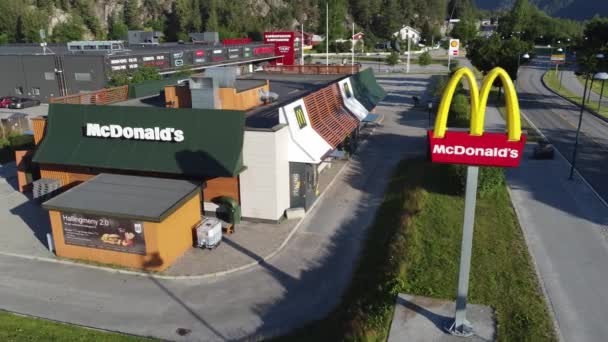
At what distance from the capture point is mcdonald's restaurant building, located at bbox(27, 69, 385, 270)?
19250 millimetres

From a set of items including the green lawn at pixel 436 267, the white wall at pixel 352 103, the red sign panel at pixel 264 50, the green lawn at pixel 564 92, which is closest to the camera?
the green lawn at pixel 436 267

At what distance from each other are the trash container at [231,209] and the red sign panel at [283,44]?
206ft

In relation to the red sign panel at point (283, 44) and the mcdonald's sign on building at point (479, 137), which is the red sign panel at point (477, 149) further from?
the red sign panel at point (283, 44)

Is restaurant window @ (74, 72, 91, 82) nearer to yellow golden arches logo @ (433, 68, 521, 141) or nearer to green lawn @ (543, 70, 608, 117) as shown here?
yellow golden arches logo @ (433, 68, 521, 141)

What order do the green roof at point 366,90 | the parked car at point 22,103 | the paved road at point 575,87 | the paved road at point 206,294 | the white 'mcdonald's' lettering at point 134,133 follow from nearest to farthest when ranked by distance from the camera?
the paved road at point 206,294 < the white 'mcdonald's' lettering at point 134,133 < the green roof at point 366,90 < the parked car at point 22,103 < the paved road at point 575,87

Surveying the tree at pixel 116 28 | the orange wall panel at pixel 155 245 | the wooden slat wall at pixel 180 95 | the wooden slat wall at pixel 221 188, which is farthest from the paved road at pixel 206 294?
the tree at pixel 116 28

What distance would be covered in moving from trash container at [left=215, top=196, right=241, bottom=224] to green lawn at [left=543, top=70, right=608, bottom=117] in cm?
4174

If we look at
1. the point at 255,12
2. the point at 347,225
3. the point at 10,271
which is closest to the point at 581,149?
the point at 347,225

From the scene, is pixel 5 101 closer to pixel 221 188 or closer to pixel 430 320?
pixel 221 188

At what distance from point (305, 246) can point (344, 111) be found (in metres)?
14.1

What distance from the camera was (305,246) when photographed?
69.1 ft

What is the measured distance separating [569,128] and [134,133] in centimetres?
3714

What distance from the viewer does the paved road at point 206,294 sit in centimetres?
1572

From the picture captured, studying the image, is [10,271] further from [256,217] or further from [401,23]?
[401,23]
